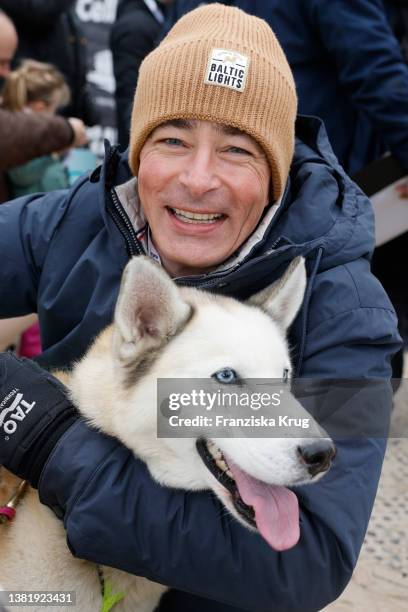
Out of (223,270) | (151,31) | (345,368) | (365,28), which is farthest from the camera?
(151,31)

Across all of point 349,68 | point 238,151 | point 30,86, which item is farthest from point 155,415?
point 30,86

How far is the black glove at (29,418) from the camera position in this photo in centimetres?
146

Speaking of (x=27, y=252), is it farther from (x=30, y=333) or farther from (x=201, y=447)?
(x=30, y=333)

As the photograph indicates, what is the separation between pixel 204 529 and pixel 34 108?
2.96 m

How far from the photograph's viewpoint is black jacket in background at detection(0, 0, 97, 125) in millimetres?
3965

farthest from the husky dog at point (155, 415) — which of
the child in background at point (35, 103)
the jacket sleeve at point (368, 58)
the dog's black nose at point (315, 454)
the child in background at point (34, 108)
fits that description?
the child in background at point (35, 103)

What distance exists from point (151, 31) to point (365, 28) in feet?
6.02

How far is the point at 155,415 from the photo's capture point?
1.44 meters

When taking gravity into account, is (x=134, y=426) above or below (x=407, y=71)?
below

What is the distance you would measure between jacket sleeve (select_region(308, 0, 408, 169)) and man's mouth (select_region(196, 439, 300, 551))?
70.3 inches

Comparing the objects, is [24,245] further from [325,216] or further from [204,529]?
[204,529]

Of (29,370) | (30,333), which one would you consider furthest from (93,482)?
(30,333)

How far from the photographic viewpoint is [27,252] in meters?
1.96

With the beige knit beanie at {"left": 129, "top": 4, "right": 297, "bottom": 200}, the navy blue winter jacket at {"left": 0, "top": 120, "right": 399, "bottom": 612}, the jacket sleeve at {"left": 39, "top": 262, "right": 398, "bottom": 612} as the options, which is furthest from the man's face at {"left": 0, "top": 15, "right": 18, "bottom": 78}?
the jacket sleeve at {"left": 39, "top": 262, "right": 398, "bottom": 612}
